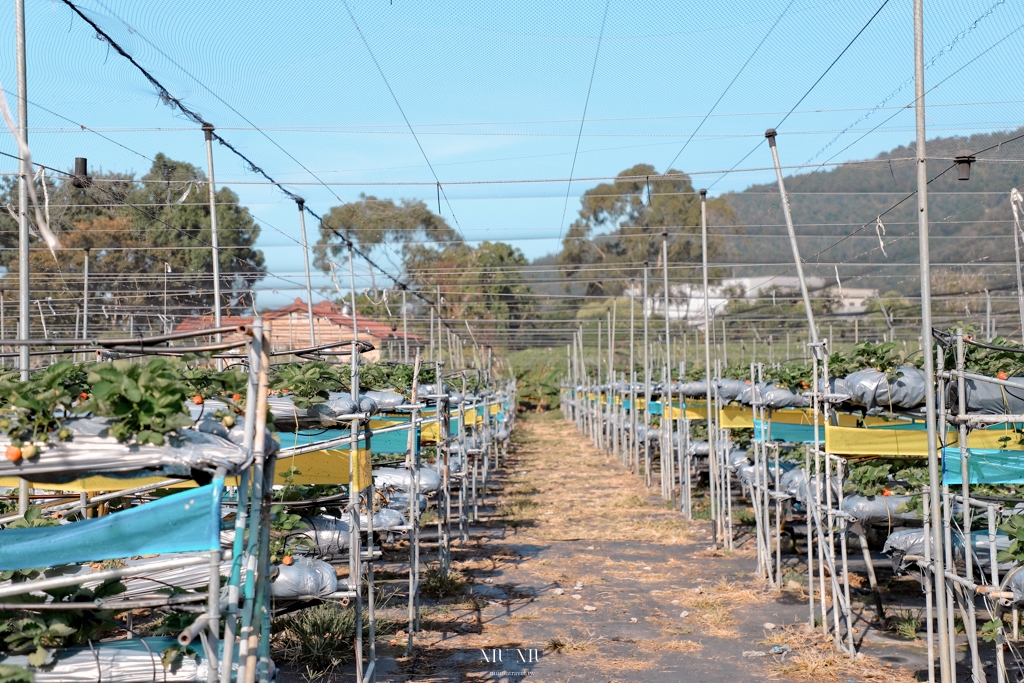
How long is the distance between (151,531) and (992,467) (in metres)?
5.59

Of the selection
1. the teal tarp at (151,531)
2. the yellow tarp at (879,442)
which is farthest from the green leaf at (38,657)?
the yellow tarp at (879,442)

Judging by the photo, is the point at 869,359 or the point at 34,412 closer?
the point at 34,412

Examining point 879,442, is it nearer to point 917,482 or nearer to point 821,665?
point 917,482

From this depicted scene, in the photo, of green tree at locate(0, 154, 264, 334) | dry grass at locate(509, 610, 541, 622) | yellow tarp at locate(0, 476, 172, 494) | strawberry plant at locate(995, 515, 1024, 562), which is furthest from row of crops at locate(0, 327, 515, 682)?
green tree at locate(0, 154, 264, 334)

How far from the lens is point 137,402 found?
12.4 ft

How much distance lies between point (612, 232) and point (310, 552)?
14.4m

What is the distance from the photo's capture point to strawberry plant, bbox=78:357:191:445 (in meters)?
3.75

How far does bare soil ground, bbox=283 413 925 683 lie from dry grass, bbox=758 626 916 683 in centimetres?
2

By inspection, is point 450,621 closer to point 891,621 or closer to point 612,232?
point 891,621

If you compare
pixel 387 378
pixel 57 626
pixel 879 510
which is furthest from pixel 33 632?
pixel 387 378

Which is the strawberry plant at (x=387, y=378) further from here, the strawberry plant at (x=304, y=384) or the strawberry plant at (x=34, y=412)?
the strawberry plant at (x=34, y=412)

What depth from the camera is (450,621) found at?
28.9 feet

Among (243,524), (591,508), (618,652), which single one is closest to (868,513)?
(618,652)

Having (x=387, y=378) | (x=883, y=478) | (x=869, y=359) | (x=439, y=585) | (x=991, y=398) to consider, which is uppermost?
(x=869, y=359)
